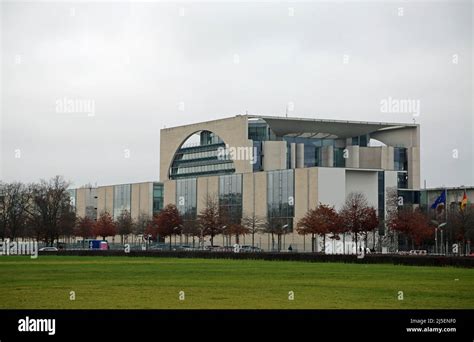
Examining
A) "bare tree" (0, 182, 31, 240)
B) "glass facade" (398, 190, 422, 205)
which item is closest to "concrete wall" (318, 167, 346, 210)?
"glass facade" (398, 190, 422, 205)

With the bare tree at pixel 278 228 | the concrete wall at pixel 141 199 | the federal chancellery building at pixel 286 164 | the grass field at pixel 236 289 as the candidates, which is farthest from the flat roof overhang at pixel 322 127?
the grass field at pixel 236 289

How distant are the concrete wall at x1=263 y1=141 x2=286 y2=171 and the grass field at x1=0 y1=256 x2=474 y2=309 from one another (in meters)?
81.7

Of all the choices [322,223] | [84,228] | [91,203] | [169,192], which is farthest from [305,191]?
[91,203]

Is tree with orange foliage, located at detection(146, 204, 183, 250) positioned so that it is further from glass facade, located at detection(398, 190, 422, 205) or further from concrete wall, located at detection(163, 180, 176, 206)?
glass facade, located at detection(398, 190, 422, 205)

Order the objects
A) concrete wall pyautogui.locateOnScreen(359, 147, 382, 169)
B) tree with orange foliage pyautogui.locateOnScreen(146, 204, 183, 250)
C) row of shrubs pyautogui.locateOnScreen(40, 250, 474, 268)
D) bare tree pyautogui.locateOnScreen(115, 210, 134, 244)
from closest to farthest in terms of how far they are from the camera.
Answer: row of shrubs pyautogui.locateOnScreen(40, 250, 474, 268), tree with orange foliage pyautogui.locateOnScreen(146, 204, 183, 250), bare tree pyautogui.locateOnScreen(115, 210, 134, 244), concrete wall pyautogui.locateOnScreen(359, 147, 382, 169)

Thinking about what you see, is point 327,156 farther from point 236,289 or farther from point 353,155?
point 236,289

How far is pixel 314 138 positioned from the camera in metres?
144

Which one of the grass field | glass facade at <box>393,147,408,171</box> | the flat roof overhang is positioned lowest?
the grass field

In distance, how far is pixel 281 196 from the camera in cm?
12544

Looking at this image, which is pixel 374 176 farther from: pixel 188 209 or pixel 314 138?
pixel 188 209

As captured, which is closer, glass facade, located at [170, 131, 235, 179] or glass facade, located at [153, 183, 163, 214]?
glass facade, located at [170, 131, 235, 179]

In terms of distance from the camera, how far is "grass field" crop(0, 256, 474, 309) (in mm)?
32969

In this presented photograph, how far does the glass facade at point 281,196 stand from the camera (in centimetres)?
12331
